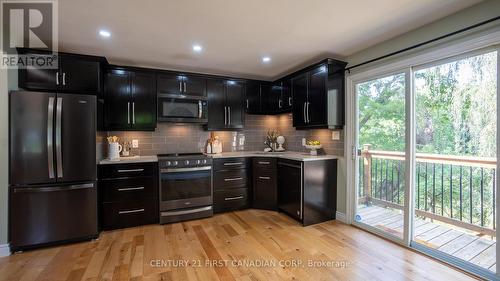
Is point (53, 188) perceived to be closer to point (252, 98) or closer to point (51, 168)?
point (51, 168)

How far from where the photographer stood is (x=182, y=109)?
11.8 ft

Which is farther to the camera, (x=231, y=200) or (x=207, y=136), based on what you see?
(x=207, y=136)

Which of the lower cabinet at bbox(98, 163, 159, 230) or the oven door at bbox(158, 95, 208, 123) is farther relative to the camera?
the oven door at bbox(158, 95, 208, 123)

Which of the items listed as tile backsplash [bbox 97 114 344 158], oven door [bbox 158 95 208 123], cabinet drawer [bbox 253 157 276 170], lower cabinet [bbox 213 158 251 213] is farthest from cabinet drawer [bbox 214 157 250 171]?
oven door [bbox 158 95 208 123]

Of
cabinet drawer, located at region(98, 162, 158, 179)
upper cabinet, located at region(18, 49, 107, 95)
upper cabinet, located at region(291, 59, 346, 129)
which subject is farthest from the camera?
upper cabinet, located at region(291, 59, 346, 129)

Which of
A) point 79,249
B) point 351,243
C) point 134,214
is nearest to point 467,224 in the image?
point 351,243

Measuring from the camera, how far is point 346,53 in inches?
116

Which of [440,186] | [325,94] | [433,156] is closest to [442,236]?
[440,186]

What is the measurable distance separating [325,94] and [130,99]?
2881 millimetres

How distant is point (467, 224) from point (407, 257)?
82cm

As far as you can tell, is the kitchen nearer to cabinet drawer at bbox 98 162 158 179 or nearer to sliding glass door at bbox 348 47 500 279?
cabinet drawer at bbox 98 162 158 179

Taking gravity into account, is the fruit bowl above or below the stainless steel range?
above

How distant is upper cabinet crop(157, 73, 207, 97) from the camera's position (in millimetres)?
3452

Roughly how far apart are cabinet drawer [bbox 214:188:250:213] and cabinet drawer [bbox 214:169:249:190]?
0.27 feet
